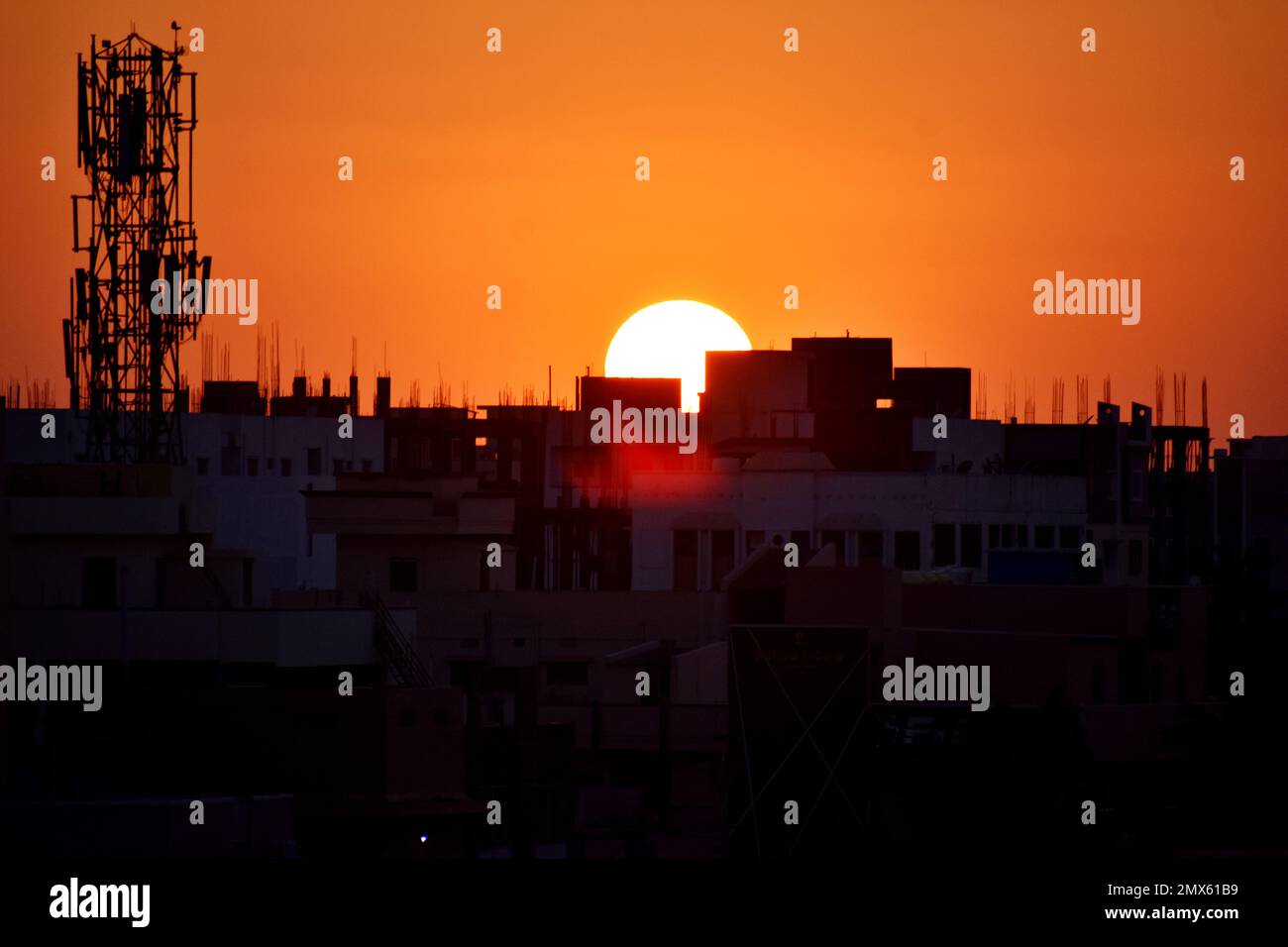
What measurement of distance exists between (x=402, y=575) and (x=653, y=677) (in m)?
11.1

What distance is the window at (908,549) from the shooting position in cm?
8066

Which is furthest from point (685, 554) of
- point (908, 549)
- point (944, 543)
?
point (944, 543)

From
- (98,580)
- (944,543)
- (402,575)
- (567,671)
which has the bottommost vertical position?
(567,671)

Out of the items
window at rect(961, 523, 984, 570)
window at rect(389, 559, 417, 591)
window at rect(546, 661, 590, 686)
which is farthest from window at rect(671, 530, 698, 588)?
window at rect(389, 559, 417, 591)

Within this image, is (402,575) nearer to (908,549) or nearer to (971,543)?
(908,549)

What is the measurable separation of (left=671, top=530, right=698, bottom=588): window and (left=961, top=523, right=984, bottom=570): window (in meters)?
8.46

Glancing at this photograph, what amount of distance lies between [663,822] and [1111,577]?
2763 centimetres

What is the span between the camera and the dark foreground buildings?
5328 centimetres

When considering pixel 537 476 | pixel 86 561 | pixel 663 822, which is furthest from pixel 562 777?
pixel 537 476

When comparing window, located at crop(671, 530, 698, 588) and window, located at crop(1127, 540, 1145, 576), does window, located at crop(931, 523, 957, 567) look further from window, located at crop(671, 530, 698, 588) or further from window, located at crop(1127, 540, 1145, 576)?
window, located at crop(671, 530, 698, 588)

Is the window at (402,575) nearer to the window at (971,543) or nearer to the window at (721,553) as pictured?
the window at (721,553)

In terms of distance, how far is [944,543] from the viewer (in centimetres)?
8100

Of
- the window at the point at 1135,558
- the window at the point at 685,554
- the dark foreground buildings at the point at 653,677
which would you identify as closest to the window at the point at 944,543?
the dark foreground buildings at the point at 653,677
